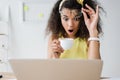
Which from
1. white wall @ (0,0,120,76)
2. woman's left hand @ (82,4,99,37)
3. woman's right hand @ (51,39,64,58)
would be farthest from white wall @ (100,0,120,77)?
woman's right hand @ (51,39,64,58)

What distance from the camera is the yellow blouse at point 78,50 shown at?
1.70m

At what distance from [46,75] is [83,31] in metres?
0.96

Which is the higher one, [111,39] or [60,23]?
[60,23]

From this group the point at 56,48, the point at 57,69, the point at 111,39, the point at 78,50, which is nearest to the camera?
the point at 57,69

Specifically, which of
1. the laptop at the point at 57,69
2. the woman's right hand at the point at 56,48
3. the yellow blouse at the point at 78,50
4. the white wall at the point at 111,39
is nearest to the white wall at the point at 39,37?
the white wall at the point at 111,39

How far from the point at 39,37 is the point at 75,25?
1765 millimetres

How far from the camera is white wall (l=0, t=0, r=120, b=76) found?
3.30 metres

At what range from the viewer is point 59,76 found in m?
0.80

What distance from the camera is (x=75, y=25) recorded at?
5.41 feet

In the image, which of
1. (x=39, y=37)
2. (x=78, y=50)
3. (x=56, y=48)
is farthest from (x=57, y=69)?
(x=39, y=37)

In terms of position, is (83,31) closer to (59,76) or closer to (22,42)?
(59,76)

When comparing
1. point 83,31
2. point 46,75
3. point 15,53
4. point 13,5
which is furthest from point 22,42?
point 46,75

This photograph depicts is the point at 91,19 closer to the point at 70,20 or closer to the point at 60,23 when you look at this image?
the point at 70,20

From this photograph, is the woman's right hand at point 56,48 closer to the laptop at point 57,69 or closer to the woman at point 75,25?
the woman at point 75,25
